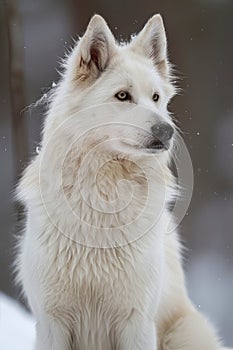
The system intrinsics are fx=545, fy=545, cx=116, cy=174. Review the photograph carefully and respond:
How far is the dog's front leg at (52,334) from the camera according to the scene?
1.11m

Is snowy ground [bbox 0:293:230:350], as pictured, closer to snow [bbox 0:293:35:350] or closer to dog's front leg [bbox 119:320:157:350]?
snow [bbox 0:293:35:350]

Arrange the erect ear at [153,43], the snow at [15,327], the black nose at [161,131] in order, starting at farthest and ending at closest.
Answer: the snow at [15,327]
the erect ear at [153,43]
the black nose at [161,131]

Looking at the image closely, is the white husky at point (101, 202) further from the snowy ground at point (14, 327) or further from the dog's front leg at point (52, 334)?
the snowy ground at point (14, 327)

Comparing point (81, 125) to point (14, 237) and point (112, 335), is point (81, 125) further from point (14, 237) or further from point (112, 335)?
point (14, 237)

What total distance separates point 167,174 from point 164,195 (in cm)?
5

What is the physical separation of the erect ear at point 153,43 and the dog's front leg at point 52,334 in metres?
0.57

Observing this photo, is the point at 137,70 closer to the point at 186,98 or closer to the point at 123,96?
the point at 123,96

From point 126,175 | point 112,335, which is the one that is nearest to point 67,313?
point 112,335

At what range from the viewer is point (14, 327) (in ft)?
4.88

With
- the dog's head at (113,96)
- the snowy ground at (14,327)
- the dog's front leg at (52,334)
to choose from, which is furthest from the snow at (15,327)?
the dog's head at (113,96)

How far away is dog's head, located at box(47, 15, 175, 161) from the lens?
3.41ft

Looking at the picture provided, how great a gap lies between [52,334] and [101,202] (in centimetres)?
29

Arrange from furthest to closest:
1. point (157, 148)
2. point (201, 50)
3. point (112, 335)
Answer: point (201, 50)
point (112, 335)
point (157, 148)

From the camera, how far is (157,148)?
1.05 metres
